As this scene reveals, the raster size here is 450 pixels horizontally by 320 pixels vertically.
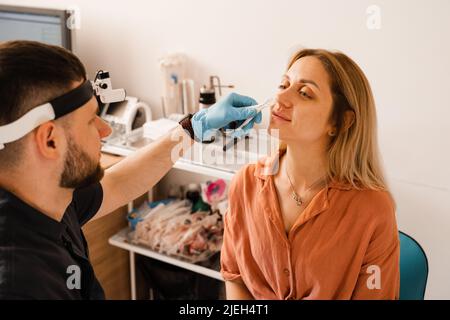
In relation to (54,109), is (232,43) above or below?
above

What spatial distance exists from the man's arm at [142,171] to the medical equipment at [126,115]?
854 mm

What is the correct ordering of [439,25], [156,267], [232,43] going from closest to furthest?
1. [439,25]
2. [232,43]
3. [156,267]

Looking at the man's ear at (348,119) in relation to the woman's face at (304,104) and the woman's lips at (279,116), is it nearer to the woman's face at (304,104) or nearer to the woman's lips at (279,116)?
the woman's face at (304,104)

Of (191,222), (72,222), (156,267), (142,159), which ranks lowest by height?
(156,267)

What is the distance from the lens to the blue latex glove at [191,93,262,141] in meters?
1.33

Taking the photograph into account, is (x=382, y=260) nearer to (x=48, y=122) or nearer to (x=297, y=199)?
(x=297, y=199)

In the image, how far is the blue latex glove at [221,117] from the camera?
4.37 feet

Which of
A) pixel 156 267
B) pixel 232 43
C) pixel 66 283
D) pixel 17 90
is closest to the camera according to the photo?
pixel 17 90

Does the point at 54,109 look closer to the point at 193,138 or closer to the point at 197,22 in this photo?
the point at 193,138

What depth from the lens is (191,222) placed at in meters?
2.18

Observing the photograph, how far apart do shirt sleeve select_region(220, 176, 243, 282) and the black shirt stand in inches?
19.3

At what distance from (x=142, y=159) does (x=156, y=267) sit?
102cm
